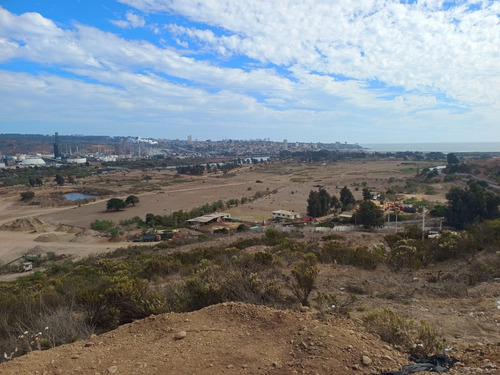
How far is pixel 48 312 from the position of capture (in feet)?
23.4

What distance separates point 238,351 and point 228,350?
0.14 meters

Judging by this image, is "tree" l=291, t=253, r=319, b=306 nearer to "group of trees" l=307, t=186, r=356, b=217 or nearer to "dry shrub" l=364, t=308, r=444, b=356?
"dry shrub" l=364, t=308, r=444, b=356

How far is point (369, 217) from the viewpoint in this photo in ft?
105

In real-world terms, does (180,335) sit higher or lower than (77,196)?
higher

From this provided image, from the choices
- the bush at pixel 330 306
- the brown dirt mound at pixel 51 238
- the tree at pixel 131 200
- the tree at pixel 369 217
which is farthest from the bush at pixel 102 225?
the bush at pixel 330 306

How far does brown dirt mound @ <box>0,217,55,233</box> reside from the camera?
39562 millimetres

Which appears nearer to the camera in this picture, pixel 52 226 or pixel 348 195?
pixel 52 226

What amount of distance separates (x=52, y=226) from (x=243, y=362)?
145ft

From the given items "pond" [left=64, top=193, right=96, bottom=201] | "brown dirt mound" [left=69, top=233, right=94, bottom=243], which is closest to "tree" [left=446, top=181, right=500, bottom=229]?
"brown dirt mound" [left=69, top=233, right=94, bottom=243]

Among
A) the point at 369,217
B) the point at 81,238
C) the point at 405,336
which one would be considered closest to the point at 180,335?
the point at 405,336

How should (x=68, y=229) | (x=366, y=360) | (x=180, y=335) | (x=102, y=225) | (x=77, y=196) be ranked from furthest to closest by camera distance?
(x=77, y=196) → (x=102, y=225) → (x=68, y=229) → (x=180, y=335) → (x=366, y=360)

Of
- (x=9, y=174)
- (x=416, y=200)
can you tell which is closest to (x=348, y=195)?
(x=416, y=200)

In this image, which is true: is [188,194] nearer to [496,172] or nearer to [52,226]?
[52,226]

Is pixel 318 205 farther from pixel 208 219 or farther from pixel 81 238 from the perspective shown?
pixel 81 238
